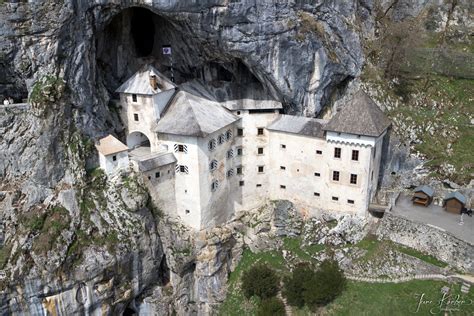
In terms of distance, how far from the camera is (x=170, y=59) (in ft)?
169

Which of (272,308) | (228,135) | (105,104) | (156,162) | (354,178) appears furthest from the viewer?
(228,135)

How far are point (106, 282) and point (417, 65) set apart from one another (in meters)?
42.6

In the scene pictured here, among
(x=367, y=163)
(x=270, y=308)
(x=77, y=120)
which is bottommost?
(x=270, y=308)

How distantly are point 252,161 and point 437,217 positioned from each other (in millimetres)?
19300

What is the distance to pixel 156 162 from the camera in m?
46.6

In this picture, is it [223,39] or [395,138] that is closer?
[223,39]

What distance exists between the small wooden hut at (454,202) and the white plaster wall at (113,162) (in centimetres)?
3123

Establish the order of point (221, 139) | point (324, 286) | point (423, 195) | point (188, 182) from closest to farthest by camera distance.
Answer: point (324, 286), point (188, 182), point (221, 139), point (423, 195)

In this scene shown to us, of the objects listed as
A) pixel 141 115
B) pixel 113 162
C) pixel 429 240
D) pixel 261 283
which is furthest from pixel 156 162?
pixel 429 240

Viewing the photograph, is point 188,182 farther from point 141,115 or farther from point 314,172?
point 314,172

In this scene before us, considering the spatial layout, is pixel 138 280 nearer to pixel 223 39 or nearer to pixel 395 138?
pixel 223 39

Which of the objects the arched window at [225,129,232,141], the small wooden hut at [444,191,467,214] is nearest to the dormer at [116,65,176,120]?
the arched window at [225,129,232,141]

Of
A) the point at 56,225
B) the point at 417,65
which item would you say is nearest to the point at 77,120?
the point at 56,225

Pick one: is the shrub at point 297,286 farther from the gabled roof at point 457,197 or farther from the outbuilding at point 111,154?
the outbuilding at point 111,154
